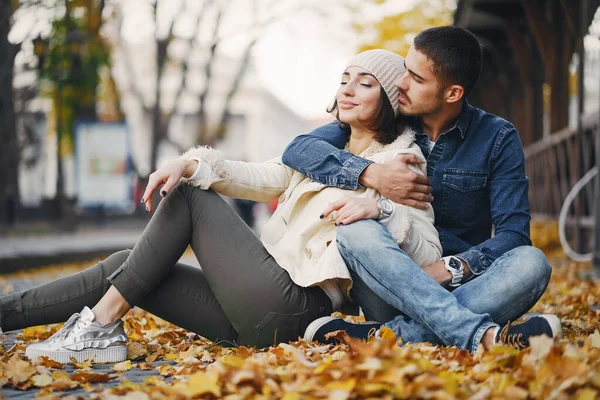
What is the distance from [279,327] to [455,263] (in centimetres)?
87

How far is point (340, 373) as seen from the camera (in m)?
2.82

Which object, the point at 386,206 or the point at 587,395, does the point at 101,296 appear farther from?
the point at 587,395

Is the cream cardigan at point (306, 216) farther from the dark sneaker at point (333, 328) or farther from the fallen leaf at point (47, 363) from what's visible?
the fallen leaf at point (47, 363)

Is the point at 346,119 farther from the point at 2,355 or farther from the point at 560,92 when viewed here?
the point at 560,92

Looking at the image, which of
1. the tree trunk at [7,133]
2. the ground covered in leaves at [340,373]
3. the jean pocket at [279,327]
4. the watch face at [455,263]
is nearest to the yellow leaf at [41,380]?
the ground covered in leaves at [340,373]

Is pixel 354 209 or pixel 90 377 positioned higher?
pixel 354 209

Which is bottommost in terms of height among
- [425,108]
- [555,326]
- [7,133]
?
[555,326]

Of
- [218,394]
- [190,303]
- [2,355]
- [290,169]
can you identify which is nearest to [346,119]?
[290,169]

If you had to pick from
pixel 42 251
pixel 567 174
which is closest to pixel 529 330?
pixel 567 174

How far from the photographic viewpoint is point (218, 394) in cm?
288

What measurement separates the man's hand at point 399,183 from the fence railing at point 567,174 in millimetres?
6243

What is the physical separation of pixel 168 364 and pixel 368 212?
1.22 meters

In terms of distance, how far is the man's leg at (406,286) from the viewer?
3461 millimetres

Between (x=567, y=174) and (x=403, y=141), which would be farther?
(x=567, y=174)
